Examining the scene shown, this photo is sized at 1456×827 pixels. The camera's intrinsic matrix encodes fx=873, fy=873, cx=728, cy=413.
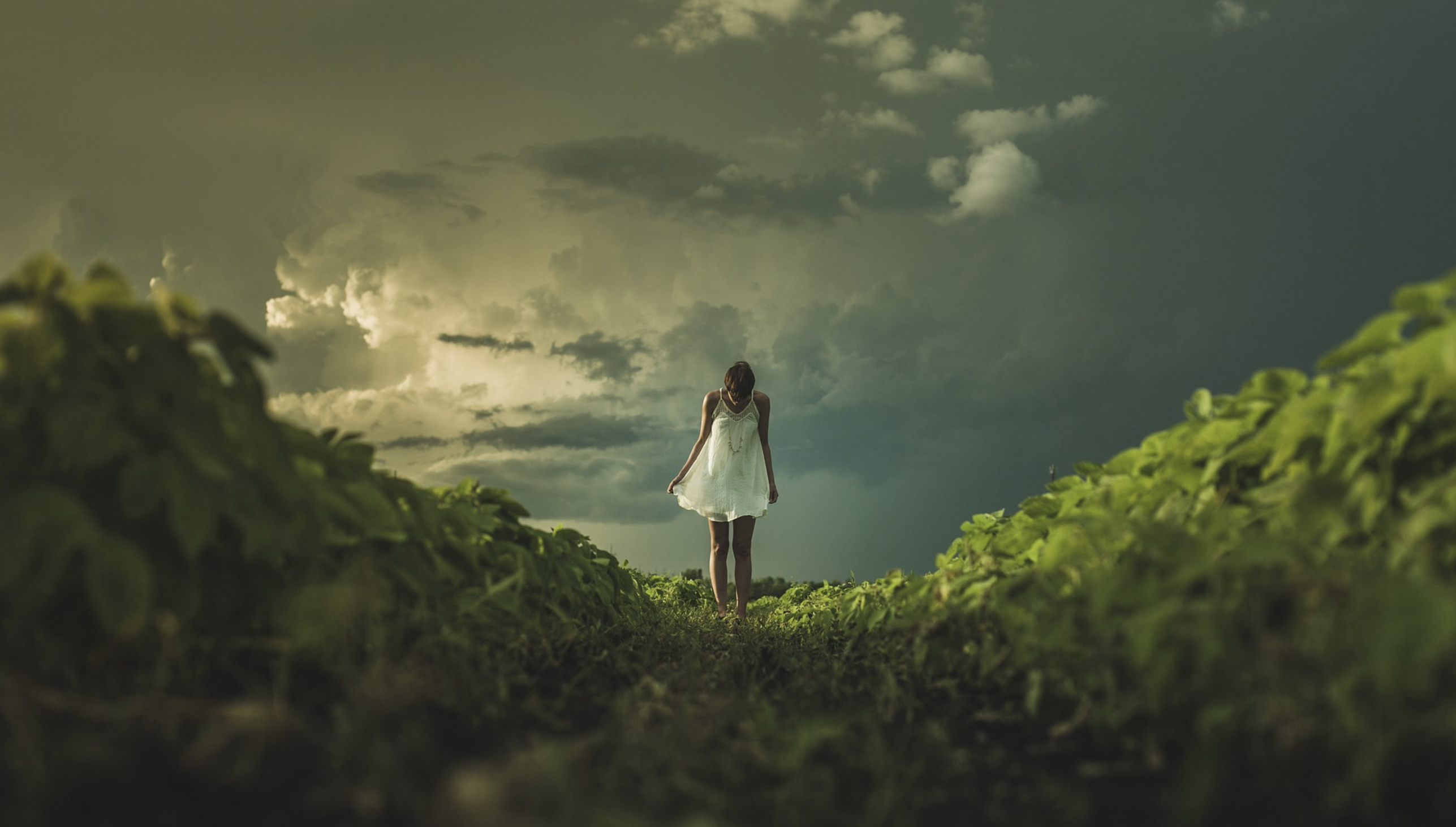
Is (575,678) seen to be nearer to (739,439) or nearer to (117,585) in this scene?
(117,585)

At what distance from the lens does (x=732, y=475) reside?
952 centimetres

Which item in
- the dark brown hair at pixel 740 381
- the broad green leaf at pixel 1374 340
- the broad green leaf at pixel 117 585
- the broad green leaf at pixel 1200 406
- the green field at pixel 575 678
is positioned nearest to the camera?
the green field at pixel 575 678

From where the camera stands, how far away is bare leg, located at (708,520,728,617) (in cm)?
941

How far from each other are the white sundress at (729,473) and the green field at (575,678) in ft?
21.0

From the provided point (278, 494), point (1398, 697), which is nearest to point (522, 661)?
point (278, 494)

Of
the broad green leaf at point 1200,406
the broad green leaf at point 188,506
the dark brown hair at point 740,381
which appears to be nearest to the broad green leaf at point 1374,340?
the broad green leaf at point 1200,406

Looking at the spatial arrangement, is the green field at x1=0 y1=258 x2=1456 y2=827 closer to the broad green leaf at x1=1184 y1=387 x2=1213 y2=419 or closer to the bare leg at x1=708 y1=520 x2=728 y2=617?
the broad green leaf at x1=1184 y1=387 x2=1213 y2=419

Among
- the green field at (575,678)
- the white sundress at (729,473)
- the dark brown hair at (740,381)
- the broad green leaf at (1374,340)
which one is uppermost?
the dark brown hair at (740,381)

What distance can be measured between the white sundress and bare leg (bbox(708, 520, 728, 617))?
4.2 inches

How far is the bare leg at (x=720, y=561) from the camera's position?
371 inches

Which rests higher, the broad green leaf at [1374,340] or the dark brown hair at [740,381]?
the dark brown hair at [740,381]

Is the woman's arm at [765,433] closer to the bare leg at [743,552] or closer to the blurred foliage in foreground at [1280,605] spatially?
the bare leg at [743,552]

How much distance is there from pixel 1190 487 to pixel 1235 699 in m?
1.33

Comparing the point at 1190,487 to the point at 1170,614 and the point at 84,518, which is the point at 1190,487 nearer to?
the point at 1170,614
